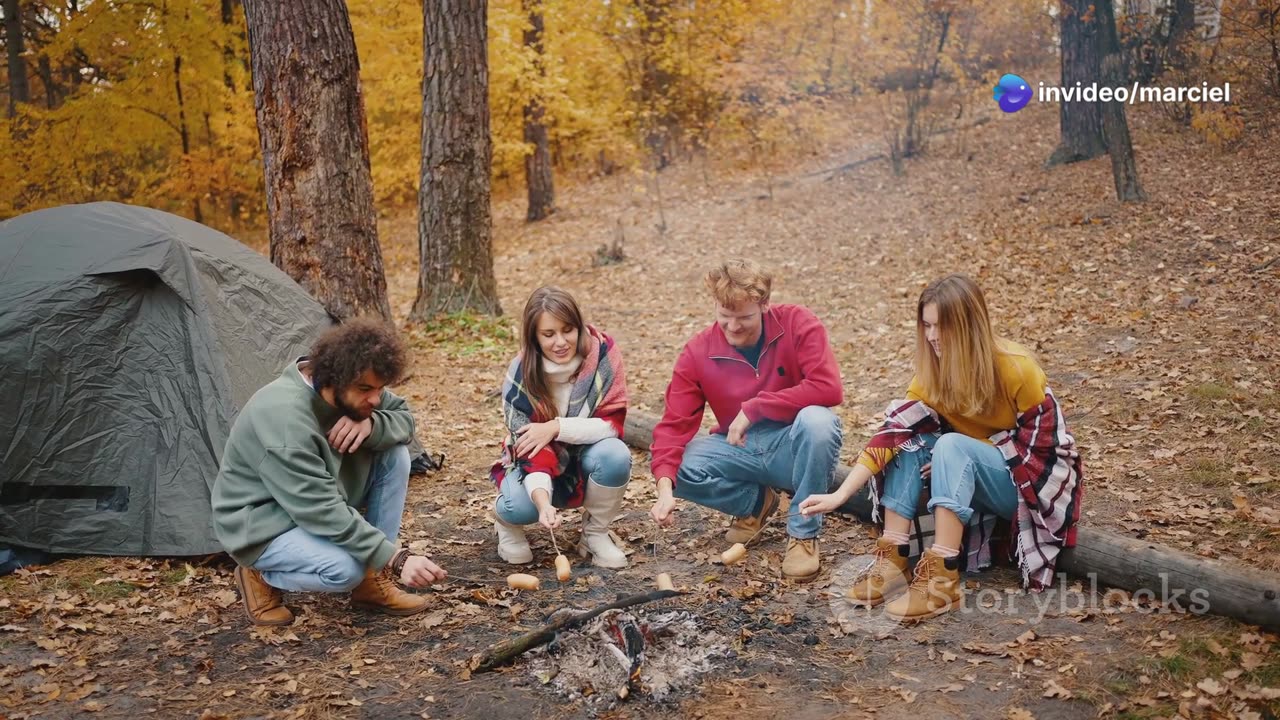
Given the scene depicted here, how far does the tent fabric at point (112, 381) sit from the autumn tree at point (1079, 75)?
10578mm

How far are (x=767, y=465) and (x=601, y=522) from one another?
0.84m

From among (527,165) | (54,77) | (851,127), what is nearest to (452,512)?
(527,165)

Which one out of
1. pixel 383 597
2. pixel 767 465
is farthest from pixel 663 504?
pixel 383 597

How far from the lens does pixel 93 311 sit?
14.6 feet

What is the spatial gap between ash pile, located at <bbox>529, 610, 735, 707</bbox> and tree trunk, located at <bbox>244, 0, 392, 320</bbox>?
3928mm

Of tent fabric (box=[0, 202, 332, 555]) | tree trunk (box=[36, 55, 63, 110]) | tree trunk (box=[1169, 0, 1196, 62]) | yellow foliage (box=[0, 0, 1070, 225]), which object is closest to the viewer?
tent fabric (box=[0, 202, 332, 555])

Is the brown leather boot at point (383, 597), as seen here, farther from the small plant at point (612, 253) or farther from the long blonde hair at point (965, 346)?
the small plant at point (612, 253)

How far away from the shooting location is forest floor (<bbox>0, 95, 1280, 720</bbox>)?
311 cm

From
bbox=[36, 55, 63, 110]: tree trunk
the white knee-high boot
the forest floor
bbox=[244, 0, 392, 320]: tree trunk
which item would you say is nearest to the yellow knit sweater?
the forest floor

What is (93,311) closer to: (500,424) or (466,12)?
(500,424)

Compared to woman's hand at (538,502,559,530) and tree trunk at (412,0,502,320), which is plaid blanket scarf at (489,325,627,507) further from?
tree trunk at (412,0,502,320)

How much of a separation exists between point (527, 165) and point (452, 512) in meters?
11.6

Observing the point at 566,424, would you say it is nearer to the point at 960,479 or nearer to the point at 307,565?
the point at 307,565

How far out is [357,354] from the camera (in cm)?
339
